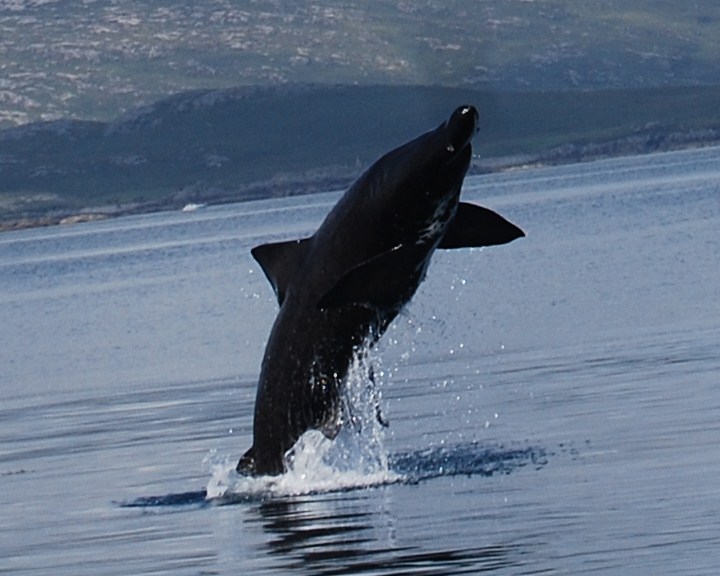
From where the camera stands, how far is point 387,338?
41.1m

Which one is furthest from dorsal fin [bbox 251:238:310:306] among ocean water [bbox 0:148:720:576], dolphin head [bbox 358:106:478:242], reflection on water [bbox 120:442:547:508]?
reflection on water [bbox 120:442:547:508]

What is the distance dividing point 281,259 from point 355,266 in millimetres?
1091

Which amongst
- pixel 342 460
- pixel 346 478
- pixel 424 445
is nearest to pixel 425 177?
pixel 346 478

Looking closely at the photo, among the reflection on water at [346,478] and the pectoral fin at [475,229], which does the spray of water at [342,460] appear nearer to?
the reflection on water at [346,478]

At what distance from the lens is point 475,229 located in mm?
17547

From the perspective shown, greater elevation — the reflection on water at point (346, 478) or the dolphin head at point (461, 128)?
the dolphin head at point (461, 128)

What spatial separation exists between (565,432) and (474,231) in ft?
14.2

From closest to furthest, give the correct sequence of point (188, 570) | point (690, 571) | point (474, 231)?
1. point (690, 571)
2. point (188, 570)
3. point (474, 231)

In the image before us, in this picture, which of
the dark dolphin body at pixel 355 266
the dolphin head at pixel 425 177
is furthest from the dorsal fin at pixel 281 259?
the dolphin head at pixel 425 177

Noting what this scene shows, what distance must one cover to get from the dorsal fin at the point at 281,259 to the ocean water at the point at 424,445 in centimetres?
155

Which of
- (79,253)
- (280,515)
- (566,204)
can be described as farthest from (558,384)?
(79,253)

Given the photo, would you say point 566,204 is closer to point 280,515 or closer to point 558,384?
point 558,384

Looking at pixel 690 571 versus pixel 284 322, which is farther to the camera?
pixel 284 322

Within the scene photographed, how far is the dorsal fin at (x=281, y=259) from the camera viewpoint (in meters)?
18.1
